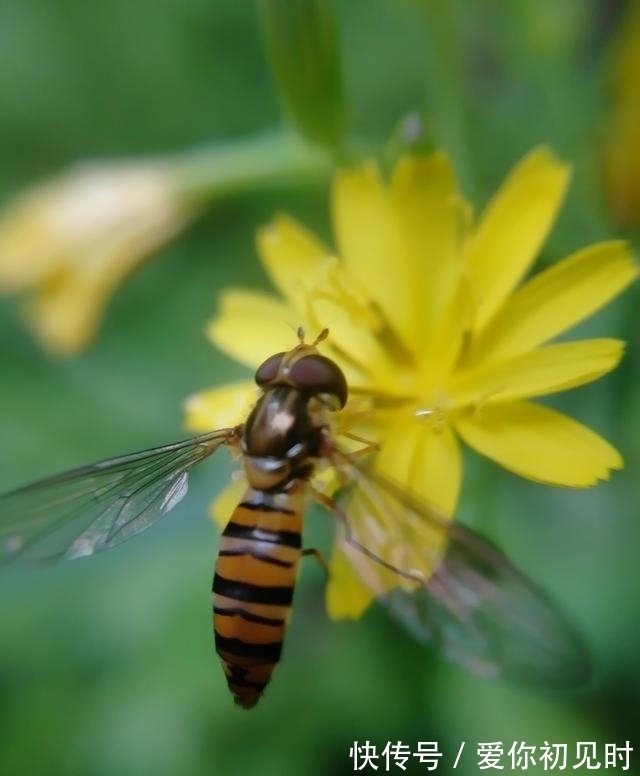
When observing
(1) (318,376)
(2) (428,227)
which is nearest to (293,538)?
(1) (318,376)

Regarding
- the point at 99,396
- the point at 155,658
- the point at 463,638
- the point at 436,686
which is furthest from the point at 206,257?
the point at 463,638

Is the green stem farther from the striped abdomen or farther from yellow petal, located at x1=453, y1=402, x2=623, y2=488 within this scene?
the striped abdomen

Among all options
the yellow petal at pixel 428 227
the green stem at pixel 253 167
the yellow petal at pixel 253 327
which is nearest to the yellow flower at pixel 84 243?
the green stem at pixel 253 167

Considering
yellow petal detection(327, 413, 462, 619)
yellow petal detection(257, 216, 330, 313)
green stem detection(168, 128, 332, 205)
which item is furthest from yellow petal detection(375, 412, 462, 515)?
green stem detection(168, 128, 332, 205)

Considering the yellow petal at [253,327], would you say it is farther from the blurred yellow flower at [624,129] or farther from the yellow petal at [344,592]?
the blurred yellow flower at [624,129]

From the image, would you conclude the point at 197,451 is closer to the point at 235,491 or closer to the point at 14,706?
the point at 235,491
